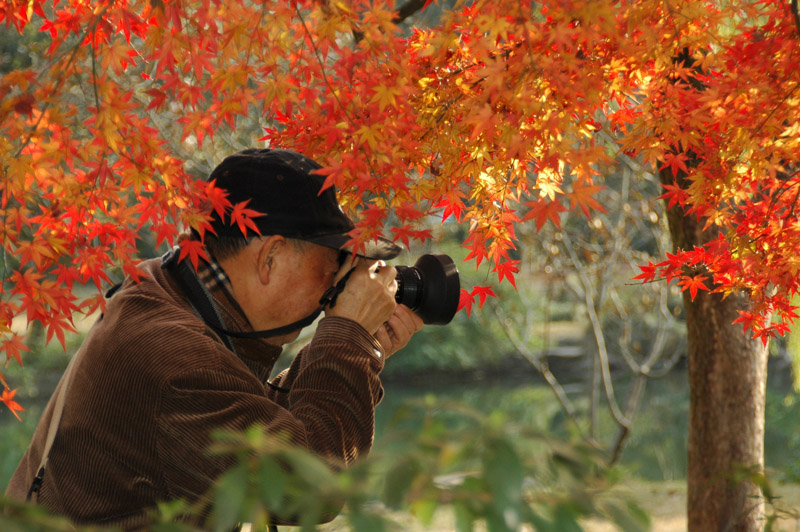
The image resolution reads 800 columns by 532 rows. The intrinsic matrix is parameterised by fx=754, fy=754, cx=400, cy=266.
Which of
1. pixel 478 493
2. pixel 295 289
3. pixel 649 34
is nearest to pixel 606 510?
pixel 478 493

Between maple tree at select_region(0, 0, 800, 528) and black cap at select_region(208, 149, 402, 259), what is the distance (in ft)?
0.17

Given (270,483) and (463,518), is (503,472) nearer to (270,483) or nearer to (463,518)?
(463,518)

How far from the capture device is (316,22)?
5.45ft

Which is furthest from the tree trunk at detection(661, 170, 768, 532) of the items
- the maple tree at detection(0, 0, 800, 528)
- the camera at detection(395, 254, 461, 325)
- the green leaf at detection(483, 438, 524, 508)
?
the green leaf at detection(483, 438, 524, 508)

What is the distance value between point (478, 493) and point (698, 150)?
168cm

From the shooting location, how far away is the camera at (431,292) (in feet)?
5.92

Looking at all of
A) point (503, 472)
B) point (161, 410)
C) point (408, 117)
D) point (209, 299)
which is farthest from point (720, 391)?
point (503, 472)

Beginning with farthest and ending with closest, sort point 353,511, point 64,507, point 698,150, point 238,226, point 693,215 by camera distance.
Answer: point 693,215
point 698,150
point 238,226
point 64,507
point 353,511

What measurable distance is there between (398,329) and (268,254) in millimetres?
432

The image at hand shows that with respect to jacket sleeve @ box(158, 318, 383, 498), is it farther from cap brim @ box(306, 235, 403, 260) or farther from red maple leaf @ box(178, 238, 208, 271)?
red maple leaf @ box(178, 238, 208, 271)

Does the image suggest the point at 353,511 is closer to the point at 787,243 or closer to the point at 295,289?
the point at 295,289

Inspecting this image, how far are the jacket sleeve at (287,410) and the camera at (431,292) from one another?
0.96 ft

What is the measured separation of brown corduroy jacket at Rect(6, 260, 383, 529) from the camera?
4.21ft

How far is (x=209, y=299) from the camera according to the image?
1.54 metres
